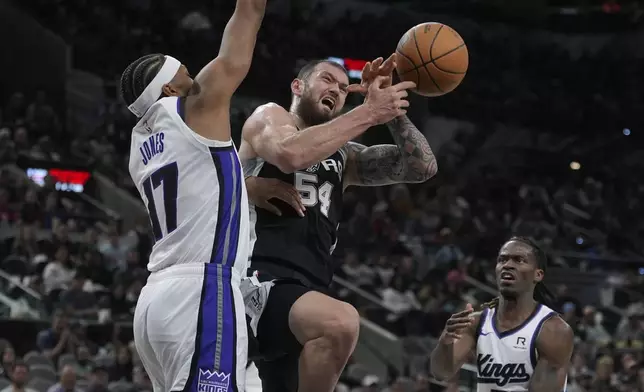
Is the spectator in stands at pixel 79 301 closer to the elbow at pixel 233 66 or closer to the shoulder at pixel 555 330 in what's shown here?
the shoulder at pixel 555 330

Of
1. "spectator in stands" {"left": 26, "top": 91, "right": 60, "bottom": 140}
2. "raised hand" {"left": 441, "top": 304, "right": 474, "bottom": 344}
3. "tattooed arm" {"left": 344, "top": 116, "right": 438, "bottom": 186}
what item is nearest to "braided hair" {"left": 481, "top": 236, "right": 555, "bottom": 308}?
"raised hand" {"left": 441, "top": 304, "right": 474, "bottom": 344}

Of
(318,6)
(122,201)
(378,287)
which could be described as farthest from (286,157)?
(318,6)

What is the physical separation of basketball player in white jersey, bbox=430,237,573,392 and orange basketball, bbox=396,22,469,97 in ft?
5.24

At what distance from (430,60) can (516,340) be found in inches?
87.1

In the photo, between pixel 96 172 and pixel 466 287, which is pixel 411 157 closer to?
pixel 466 287

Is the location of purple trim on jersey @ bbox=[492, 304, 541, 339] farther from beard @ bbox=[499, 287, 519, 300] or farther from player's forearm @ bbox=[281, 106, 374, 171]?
player's forearm @ bbox=[281, 106, 374, 171]

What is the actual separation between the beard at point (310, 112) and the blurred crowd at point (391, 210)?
5.59 m

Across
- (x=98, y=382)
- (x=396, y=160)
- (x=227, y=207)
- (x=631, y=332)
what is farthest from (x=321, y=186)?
(x=631, y=332)

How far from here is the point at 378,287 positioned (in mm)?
15391

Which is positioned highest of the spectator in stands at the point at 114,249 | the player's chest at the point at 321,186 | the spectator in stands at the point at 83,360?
the player's chest at the point at 321,186

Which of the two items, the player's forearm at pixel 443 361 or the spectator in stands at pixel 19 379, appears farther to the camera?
the spectator in stands at pixel 19 379

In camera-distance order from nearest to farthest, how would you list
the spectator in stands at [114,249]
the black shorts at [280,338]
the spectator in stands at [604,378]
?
the black shorts at [280,338] < the spectator in stands at [604,378] < the spectator in stands at [114,249]

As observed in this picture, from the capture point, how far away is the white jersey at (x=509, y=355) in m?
6.61

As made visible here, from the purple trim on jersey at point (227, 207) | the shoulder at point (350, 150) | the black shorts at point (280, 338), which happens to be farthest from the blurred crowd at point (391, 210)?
the purple trim on jersey at point (227, 207)
